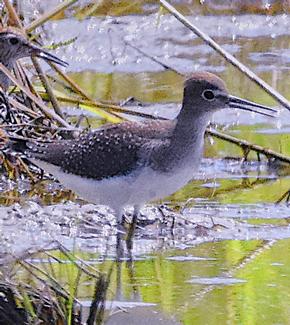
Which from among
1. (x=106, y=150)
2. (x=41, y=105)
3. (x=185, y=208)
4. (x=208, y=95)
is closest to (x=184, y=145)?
(x=208, y=95)

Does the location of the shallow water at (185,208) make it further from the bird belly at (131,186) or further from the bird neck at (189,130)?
the bird neck at (189,130)

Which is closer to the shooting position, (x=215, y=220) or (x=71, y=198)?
(x=215, y=220)

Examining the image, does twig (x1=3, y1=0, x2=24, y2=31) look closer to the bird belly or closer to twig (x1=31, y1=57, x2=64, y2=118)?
twig (x1=31, y1=57, x2=64, y2=118)

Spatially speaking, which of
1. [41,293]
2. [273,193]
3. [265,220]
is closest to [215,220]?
[265,220]

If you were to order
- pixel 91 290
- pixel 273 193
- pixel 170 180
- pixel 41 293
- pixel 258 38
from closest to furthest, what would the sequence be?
pixel 41 293 → pixel 91 290 → pixel 170 180 → pixel 273 193 → pixel 258 38

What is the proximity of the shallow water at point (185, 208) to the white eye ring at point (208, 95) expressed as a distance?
694 mm

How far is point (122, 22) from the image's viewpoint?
1222 centimetres

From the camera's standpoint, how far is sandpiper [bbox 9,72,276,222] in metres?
6.58

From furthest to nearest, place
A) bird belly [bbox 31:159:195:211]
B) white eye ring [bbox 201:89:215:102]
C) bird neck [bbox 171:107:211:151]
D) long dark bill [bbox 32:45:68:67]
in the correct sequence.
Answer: long dark bill [bbox 32:45:68:67] → white eye ring [bbox 201:89:215:102] → bird neck [bbox 171:107:211:151] → bird belly [bbox 31:159:195:211]

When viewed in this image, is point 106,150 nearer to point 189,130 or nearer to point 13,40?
point 189,130

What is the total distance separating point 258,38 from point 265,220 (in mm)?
5250

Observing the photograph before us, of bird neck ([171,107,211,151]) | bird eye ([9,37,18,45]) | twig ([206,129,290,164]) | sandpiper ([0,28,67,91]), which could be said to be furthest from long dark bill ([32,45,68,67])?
bird neck ([171,107,211,151])

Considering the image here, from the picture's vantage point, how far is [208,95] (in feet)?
22.4

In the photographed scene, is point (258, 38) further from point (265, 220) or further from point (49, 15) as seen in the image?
point (265, 220)
